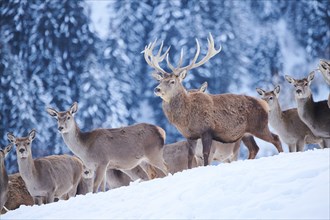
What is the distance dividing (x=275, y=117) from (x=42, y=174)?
188 inches

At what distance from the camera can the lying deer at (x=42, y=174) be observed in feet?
40.5

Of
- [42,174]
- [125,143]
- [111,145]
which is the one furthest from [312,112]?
[42,174]

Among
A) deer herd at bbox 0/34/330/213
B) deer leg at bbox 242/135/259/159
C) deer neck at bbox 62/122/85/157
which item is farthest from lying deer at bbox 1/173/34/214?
deer leg at bbox 242/135/259/159

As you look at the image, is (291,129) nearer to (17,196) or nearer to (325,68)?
(325,68)

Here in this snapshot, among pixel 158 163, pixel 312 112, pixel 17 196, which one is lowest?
pixel 17 196

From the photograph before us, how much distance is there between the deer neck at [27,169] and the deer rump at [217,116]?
294cm

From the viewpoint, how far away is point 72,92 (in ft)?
104

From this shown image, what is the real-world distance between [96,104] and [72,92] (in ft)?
5.92

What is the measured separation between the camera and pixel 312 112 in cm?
1155

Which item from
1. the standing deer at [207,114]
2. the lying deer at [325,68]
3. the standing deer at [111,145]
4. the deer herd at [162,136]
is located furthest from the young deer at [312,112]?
the standing deer at [111,145]

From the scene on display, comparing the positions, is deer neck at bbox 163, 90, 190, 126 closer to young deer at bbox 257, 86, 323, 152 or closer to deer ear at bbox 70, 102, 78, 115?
young deer at bbox 257, 86, 323, 152

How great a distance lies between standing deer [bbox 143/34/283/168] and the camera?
37.0 feet

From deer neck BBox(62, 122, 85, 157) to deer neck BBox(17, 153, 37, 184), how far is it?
2.77 ft

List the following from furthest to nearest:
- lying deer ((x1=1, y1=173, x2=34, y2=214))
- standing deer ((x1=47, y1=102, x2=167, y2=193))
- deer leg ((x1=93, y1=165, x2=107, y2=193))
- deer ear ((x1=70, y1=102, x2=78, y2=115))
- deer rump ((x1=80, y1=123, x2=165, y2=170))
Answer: lying deer ((x1=1, y1=173, x2=34, y2=214)), deer ear ((x1=70, y1=102, x2=78, y2=115)), deer rump ((x1=80, y1=123, x2=165, y2=170)), standing deer ((x1=47, y1=102, x2=167, y2=193)), deer leg ((x1=93, y1=165, x2=107, y2=193))
